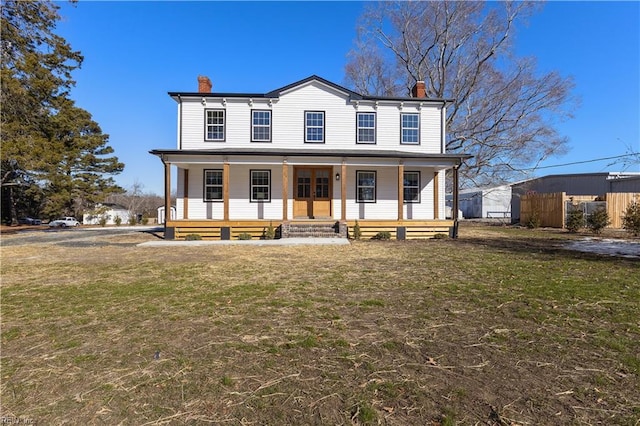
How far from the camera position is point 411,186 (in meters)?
16.3

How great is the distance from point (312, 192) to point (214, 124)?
19.5 feet

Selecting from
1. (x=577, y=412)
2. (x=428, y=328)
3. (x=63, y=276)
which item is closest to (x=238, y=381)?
(x=428, y=328)

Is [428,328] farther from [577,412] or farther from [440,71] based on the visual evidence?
[440,71]

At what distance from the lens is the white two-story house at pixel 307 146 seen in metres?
15.7

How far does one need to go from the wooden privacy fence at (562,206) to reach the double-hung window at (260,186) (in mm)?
17506

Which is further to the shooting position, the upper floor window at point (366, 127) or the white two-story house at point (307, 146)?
the upper floor window at point (366, 127)

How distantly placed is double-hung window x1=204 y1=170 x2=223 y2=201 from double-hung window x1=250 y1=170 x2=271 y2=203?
162 cm

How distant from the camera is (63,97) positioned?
2775cm

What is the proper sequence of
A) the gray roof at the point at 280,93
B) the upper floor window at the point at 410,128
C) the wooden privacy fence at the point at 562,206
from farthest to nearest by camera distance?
the wooden privacy fence at the point at 562,206 → the upper floor window at the point at 410,128 → the gray roof at the point at 280,93

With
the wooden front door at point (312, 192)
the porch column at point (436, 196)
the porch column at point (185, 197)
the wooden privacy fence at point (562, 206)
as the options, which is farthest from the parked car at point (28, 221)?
the wooden privacy fence at point (562, 206)

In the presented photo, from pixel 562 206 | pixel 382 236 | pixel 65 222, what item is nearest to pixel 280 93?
pixel 382 236

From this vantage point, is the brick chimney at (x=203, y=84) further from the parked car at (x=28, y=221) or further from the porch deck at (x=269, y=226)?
the parked car at (x=28, y=221)

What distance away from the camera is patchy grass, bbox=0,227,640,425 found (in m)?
2.28

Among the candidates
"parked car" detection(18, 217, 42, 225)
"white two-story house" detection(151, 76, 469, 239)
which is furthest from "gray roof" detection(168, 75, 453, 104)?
"parked car" detection(18, 217, 42, 225)
